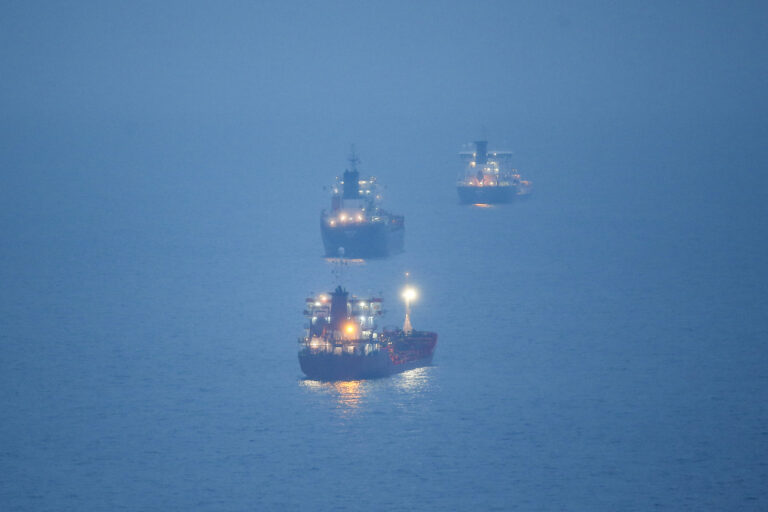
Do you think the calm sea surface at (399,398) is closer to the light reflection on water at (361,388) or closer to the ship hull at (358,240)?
the light reflection on water at (361,388)

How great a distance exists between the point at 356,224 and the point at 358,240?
180 centimetres

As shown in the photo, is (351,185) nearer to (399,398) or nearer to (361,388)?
(361,388)

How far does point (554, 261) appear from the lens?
155 m

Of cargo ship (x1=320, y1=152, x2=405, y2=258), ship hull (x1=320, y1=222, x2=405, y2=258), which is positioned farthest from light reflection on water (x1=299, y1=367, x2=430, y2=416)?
cargo ship (x1=320, y1=152, x2=405, y2=258)

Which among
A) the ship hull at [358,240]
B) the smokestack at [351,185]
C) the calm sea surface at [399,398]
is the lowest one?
the calm sea surface at [399,398]

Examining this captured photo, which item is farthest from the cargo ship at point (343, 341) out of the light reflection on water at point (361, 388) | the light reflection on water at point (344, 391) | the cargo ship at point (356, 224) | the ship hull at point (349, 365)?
the cargo ship at point (356, 224)

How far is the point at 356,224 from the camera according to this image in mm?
148875

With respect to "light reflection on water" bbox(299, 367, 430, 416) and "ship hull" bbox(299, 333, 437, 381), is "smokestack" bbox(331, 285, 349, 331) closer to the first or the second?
"ship hull" bbox(299, 333, 437, 381)

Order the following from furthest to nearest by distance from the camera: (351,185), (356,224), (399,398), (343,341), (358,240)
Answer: (351,185)
(356,224)
(358,240)
(343,341)
(399,398)

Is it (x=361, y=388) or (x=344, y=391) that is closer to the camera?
(x=344, y=391)

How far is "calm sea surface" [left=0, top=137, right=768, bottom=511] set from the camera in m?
68.4

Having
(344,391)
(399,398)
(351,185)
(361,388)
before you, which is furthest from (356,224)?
(399,398)

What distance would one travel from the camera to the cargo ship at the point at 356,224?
149m

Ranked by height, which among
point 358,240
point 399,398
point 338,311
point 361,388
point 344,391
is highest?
point 358,240
